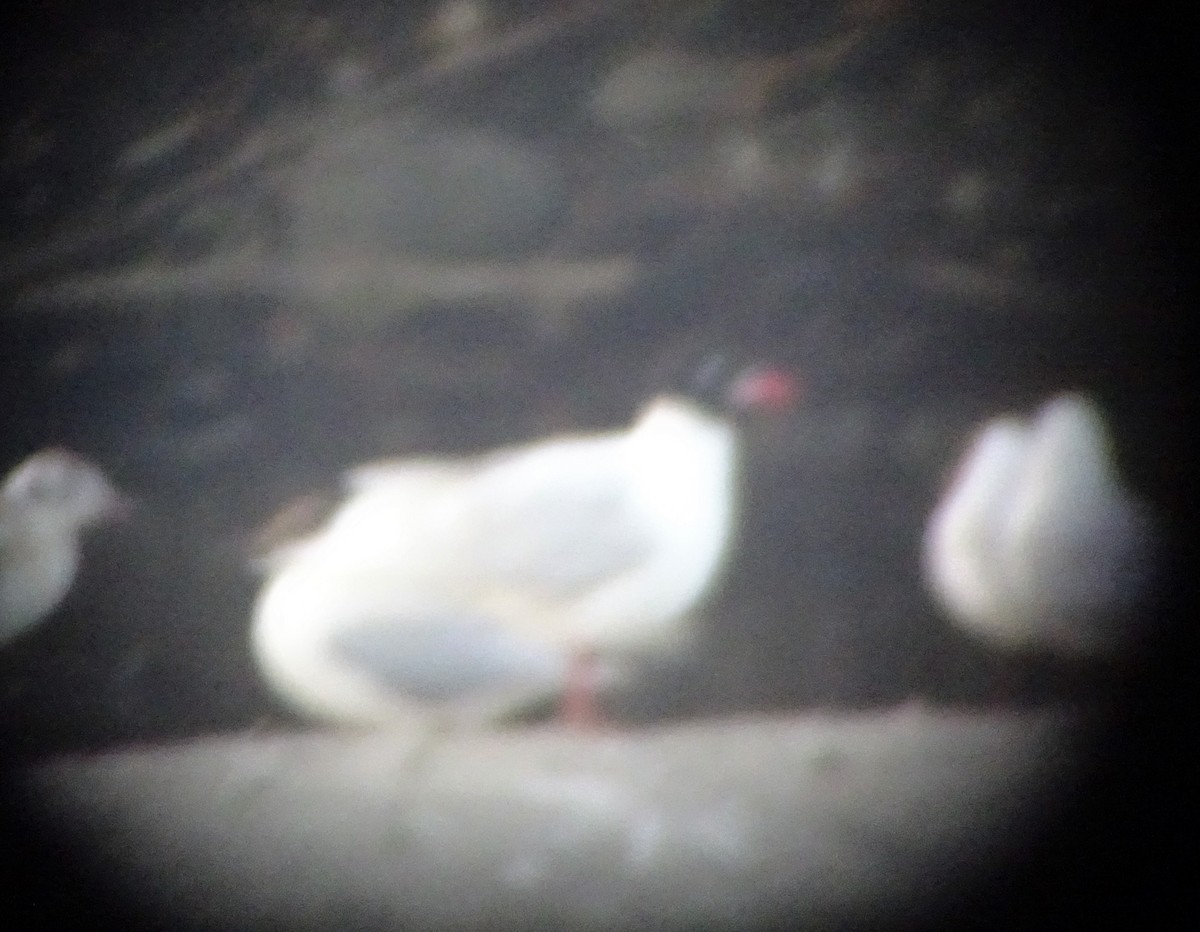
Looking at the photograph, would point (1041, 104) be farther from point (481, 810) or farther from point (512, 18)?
point (481, 810)

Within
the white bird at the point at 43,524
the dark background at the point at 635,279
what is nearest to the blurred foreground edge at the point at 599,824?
the dark background at the point at 635,279

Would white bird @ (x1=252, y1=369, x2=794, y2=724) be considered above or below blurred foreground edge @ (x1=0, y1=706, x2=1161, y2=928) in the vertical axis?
above

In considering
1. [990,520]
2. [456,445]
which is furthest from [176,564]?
[990,520]

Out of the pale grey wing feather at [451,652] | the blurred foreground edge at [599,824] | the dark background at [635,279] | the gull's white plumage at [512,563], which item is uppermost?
the dark background at [635,279]

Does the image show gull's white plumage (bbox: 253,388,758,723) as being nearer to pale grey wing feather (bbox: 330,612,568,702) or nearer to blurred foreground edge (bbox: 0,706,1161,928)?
pale grey wing feather (bbox: 330,612,568,702)

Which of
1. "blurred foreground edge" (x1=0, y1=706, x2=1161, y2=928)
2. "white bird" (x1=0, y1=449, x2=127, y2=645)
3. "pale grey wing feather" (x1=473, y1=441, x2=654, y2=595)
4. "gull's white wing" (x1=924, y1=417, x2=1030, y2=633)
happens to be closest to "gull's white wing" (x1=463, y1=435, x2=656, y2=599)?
"pale grey wing feather" (x1=473, y1=441, x2=654, y2=595)

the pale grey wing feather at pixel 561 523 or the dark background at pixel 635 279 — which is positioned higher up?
the dark background at pixel 635 279

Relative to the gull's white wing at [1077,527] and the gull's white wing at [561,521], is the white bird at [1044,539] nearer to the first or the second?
the gull's white wing at [1077,527]
